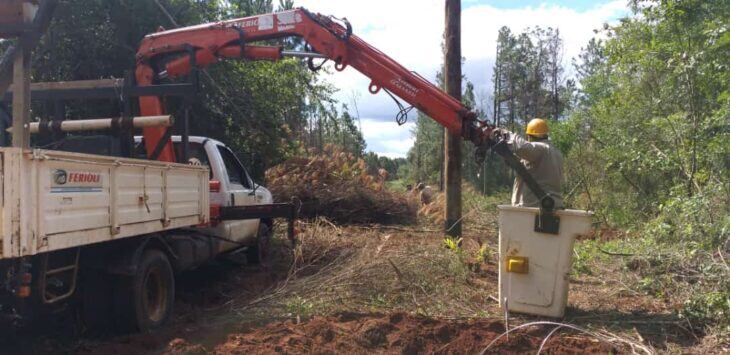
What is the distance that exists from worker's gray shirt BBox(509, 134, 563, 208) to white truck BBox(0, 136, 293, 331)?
12.1 ft

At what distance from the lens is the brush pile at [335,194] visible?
15.2m

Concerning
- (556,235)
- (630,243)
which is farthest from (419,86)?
(630,243)

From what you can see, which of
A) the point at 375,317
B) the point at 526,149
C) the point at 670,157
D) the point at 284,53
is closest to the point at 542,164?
the point at 526,149

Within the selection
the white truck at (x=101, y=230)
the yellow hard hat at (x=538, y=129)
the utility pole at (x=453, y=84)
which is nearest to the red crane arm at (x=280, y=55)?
the yellow hard hat at (x=538, y=129)

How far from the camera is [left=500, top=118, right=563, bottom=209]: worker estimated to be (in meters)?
6.51

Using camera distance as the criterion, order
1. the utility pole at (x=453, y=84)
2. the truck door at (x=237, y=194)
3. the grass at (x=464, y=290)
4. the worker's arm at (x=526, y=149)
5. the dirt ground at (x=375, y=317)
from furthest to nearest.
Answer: the utility pole at (x=453, y=84)
the truck door at (x=237, y=194)
the worker's arm at (x=526, y=149)
the grass at (x=464, y=290)
the dirt ground at (x=375, y=317)

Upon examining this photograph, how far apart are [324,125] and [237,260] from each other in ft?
69.0

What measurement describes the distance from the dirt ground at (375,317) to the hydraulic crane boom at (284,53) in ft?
6.10

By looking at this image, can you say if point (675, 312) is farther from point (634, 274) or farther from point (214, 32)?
point (214, 32)

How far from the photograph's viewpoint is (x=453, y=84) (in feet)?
33.4

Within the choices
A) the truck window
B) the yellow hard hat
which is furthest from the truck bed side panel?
the yellow hard hat

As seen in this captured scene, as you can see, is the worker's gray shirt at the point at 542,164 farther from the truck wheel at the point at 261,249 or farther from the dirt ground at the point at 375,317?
the truck wheel at the point at 261,249

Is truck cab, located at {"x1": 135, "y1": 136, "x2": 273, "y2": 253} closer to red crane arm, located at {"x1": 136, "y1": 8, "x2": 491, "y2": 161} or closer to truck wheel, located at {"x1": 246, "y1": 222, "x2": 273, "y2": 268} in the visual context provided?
truck wheel, located at {"x1": 246, "y1": 222, "x2": 273, "y2": 268}

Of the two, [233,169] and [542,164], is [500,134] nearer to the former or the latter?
[542,164]
